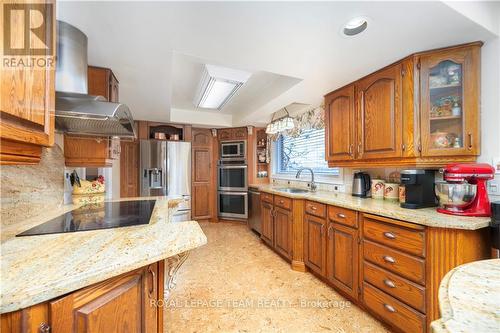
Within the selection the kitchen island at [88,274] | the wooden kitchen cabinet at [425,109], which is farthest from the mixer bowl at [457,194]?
the kitchen island at [88,274]

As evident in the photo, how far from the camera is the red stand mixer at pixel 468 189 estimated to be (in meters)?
1.25

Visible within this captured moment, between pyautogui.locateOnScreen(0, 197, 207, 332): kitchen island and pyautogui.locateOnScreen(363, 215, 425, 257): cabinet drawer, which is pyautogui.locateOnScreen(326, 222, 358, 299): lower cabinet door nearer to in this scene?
pyautogui.locateOnScreen(363, 215, 425, 257): cabinet drawer

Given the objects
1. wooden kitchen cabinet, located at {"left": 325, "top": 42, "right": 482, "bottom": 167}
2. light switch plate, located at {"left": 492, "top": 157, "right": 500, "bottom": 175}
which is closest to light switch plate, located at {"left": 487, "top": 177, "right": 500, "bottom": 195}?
light switch plate, located at {"left": 492, "top": 157, "right": 500, "bottom": 175}

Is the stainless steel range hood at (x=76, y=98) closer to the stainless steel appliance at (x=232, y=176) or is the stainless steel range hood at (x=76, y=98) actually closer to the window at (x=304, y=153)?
the window at (x=304, y=153)

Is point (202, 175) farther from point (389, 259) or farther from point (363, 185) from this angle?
point (389, 259)

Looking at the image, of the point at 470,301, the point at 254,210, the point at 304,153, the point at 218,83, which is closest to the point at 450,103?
the point at 470,301

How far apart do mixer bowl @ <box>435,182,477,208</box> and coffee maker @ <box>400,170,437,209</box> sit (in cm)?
15

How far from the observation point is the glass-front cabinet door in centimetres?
142

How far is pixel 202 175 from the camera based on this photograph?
4.29 metres

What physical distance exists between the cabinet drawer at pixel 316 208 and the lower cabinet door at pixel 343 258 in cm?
13

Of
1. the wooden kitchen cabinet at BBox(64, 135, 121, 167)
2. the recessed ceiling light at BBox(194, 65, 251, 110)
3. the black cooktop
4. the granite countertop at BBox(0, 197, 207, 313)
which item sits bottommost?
the granite countertop at BBox(0, 197, 207, 313)

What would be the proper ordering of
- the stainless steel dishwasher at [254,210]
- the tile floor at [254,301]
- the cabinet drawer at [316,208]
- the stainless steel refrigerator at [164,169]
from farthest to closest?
the stainless steel refrigerator at [164,169], the stainless steel dishwasher at [254,210], the cabinet drawer at [316,208], the tile floor at [254,301]

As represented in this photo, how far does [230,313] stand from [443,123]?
2176 mm

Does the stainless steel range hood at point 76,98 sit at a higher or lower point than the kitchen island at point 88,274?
higher
